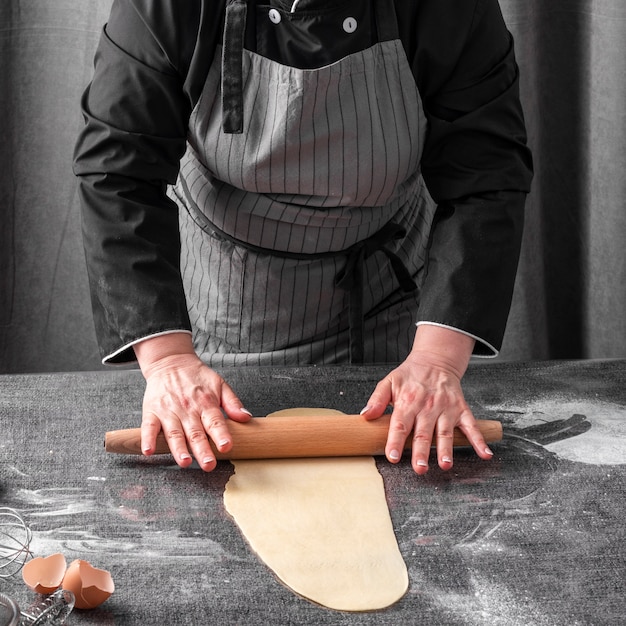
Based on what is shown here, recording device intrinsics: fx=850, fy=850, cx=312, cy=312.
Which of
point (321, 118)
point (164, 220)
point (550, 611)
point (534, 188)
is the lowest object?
point (550, 611)

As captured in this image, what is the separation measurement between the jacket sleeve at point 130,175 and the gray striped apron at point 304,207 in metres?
0.06

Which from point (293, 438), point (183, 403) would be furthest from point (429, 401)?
point (183, 403)

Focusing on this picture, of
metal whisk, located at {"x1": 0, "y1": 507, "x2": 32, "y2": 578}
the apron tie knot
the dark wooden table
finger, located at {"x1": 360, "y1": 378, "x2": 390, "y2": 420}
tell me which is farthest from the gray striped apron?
metal whisk, located at {"x1": 0, "y1": 507, "x2": 32, "y2": 578}

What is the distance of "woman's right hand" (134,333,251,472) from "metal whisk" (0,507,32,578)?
0.14m

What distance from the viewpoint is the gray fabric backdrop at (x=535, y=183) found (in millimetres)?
1586

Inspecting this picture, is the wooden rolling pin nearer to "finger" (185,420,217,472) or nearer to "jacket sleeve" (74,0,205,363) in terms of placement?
"finger" (185,420,217,472)

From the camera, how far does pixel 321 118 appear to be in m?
1.02

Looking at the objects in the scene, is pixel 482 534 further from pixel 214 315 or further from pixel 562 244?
pixel 562 244

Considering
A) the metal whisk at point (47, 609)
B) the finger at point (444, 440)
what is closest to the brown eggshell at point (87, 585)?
the metal whisk at point (47, 609)

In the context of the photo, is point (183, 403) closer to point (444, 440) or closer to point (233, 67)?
point (444, 440)

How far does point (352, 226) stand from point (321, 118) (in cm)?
18

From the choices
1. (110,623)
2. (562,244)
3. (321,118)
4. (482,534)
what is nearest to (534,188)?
(562,244)

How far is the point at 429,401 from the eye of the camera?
95 cm

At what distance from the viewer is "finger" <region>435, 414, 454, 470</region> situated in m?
0.89
